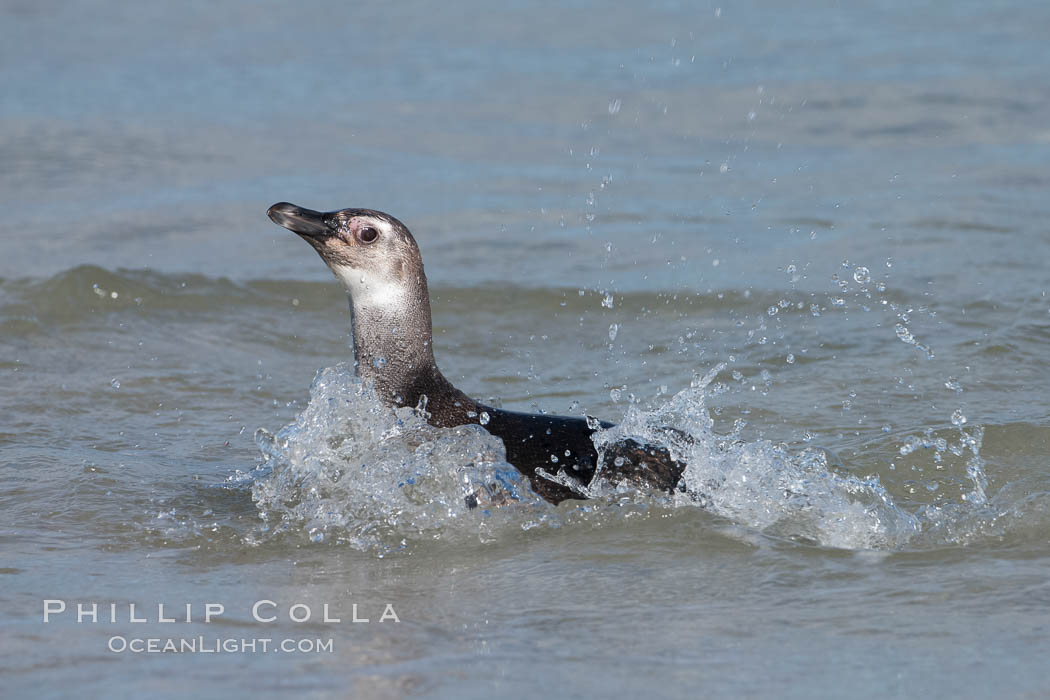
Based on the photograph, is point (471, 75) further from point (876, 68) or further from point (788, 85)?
point (876, 68)

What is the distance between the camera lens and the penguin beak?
579 cm

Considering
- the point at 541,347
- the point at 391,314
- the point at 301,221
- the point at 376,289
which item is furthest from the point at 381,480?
the point at 541,347

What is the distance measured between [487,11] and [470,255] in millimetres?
8782

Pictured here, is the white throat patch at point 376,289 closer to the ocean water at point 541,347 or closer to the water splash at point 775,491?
the ocean water at point 541,347

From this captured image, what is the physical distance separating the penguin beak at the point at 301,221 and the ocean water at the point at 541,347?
0.65 meters

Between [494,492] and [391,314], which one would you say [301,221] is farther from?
[494,492]

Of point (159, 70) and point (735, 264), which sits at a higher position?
point (159, 70)

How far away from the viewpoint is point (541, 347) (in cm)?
856

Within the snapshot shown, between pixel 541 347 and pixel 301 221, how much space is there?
300 cm

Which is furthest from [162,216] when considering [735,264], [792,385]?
[792,385]

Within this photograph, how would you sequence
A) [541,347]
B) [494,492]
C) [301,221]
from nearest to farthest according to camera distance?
[494,492], [301,221], [541,347]

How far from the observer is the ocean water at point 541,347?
4.32 meters

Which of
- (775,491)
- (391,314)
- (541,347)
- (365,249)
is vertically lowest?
(775,491)

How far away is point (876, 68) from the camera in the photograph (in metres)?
15.0
